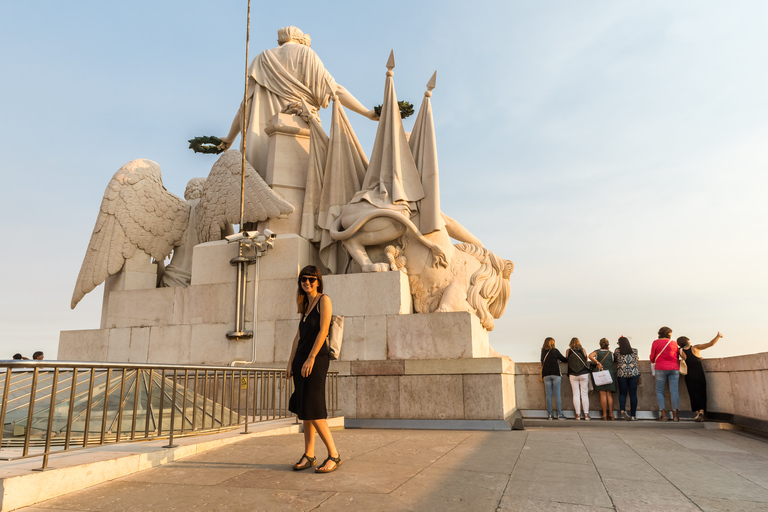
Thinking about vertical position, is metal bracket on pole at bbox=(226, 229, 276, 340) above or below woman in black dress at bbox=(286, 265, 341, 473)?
above

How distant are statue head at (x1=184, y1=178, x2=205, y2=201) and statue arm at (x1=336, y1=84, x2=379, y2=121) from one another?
3.66 meters

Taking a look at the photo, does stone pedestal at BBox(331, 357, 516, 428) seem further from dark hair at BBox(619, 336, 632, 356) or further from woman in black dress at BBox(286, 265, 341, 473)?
woman in black dress at BBox(286, 265, 341, 473)

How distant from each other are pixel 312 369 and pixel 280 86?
879cm

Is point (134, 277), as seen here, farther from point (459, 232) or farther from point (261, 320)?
point (459, 232)

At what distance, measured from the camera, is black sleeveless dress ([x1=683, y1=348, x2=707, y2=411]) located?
339 inches

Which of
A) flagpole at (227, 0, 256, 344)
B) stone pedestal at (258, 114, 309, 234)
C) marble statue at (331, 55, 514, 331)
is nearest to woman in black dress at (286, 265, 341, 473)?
marble statue at (331, 55, 514, 331)

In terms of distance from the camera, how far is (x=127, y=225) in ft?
33.8

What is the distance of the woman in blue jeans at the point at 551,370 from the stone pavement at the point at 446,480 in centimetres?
358

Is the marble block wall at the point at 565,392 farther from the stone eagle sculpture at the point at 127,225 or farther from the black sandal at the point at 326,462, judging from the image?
the stone eagle sculpture at the point at 127,225

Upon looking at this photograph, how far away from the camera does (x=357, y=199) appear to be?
973cm

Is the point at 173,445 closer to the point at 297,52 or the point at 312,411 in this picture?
the point at 312,411

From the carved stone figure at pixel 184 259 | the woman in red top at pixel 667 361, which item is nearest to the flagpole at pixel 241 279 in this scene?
the carved stone figure at pixel 184 259

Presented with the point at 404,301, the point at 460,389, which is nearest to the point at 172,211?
the point at 404,301

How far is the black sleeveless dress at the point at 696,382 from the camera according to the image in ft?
28.3
